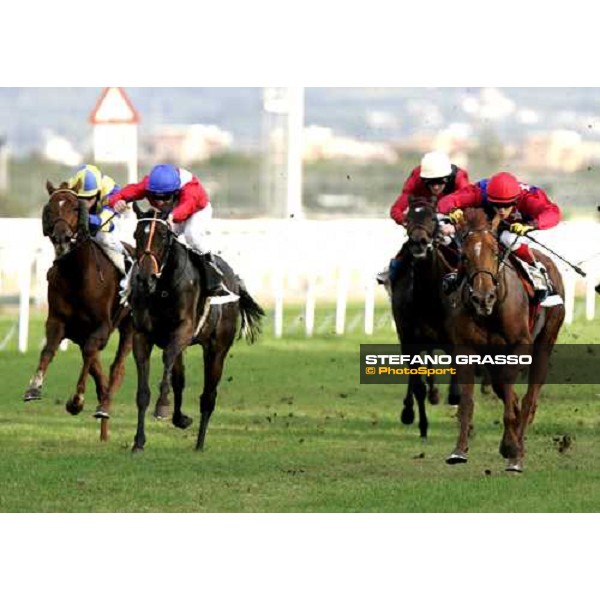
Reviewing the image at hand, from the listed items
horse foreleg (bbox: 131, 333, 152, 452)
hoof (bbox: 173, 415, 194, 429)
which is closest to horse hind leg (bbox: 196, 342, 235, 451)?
hoof (bbox: 173, 415, 194, 429)

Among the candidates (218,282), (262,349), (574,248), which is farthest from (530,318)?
(574,248)

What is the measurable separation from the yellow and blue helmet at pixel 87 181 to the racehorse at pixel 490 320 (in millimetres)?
2781

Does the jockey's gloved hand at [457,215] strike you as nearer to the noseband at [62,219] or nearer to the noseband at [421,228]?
the noseband at [421,228]

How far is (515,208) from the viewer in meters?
10.9

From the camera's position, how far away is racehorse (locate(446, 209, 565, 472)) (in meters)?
9.79

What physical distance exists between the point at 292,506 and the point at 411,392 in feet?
8.84

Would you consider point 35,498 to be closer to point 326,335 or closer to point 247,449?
point 247,449

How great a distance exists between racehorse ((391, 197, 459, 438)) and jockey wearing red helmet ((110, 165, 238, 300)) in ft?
3.61

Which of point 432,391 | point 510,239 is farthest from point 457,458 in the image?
point 432,391

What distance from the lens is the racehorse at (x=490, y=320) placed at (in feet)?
32.1

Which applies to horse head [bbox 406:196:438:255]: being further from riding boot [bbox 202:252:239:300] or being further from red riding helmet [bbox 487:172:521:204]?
riding boot [bbox 202:252:239:300]

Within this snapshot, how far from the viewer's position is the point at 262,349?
17547mm

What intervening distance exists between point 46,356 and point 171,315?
1197 millimetres

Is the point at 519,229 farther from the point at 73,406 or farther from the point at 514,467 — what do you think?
the point at 73,406
